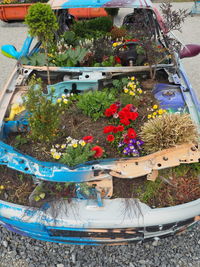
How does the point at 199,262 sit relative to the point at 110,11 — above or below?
below

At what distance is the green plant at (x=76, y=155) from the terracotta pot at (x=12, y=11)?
8629 mm

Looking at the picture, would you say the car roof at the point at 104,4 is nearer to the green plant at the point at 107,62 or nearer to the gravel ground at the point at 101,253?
the green plant at the point at 107,62

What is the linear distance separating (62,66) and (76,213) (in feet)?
6.86

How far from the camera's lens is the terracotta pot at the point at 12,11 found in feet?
30.3

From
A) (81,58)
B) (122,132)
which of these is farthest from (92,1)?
(122,132)

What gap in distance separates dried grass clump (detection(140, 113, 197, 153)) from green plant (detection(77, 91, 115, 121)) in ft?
1.94

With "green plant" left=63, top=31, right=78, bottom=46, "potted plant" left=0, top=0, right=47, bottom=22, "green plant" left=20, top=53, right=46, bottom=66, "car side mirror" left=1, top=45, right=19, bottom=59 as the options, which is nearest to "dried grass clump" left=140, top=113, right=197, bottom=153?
"green plant" left=20, top=53, right=46, bottom=66

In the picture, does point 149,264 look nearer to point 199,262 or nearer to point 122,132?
point 199,262

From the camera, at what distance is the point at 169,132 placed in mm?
2205

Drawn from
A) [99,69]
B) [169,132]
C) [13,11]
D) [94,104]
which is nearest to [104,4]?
[99,69]

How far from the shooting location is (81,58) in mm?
3395

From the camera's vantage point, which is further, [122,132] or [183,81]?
[183,81]

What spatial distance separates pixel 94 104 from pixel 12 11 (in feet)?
27.2

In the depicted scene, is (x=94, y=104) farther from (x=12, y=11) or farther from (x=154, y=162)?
(x=12, y=11)
